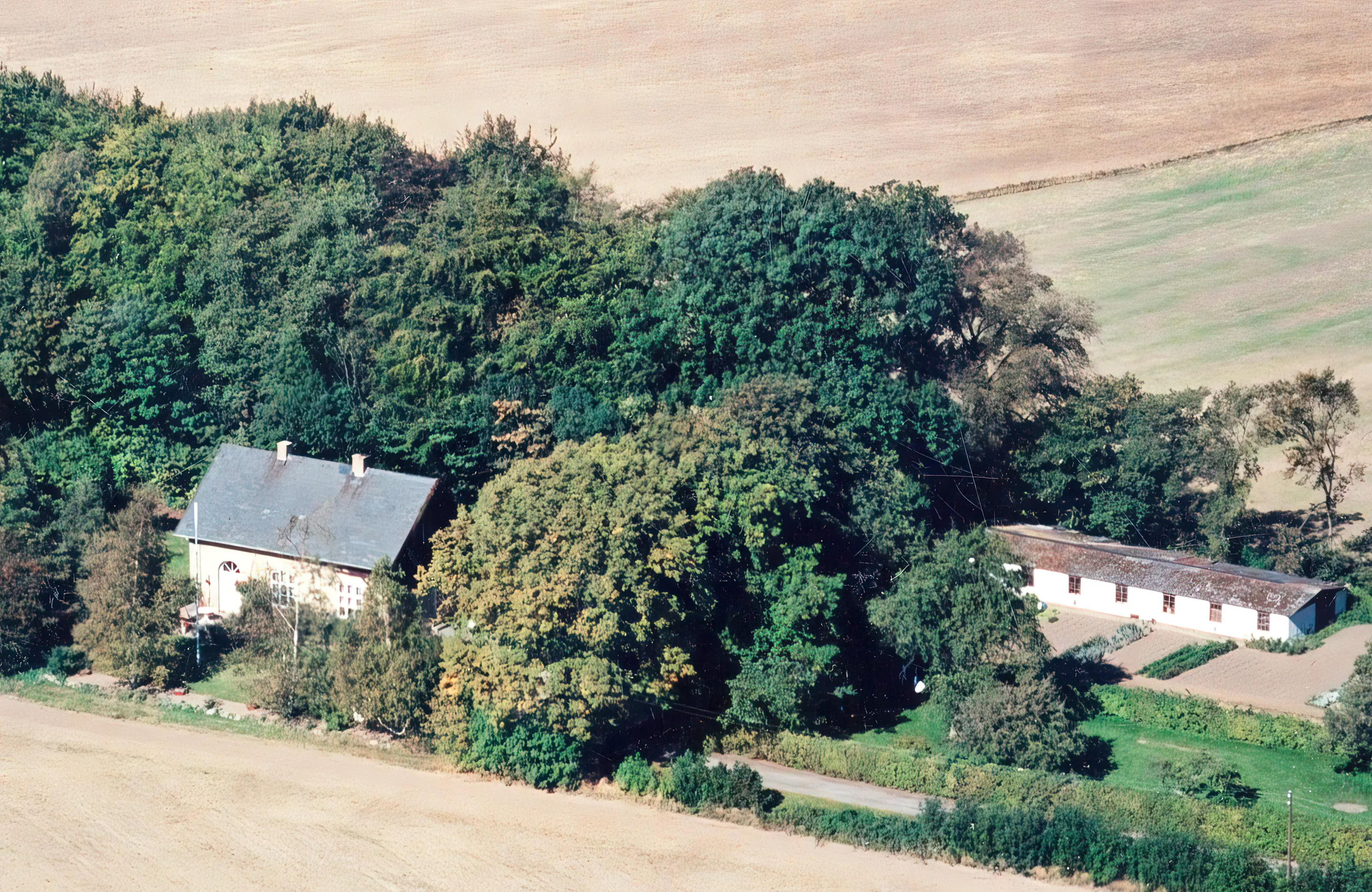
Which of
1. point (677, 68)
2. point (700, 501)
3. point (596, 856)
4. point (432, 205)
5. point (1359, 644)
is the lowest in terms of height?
point (596, 856)

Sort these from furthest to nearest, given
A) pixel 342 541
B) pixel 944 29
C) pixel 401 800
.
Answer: pixel 944 29, pixel 342 541, pixel 401 800

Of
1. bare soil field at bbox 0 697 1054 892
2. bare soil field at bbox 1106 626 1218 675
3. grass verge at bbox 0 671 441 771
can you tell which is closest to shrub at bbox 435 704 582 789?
bare soil field at bbox 0 697 1054 892

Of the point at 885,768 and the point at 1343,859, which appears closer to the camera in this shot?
the point at 1343,859

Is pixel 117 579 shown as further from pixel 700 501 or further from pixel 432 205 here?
pixel 432 205

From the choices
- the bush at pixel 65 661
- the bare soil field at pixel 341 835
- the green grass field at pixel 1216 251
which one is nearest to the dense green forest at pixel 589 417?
the bush at pixel 65 661

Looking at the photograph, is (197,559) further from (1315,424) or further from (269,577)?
(1315,424)

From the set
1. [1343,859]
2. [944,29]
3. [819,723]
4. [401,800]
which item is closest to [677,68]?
[944,29]
